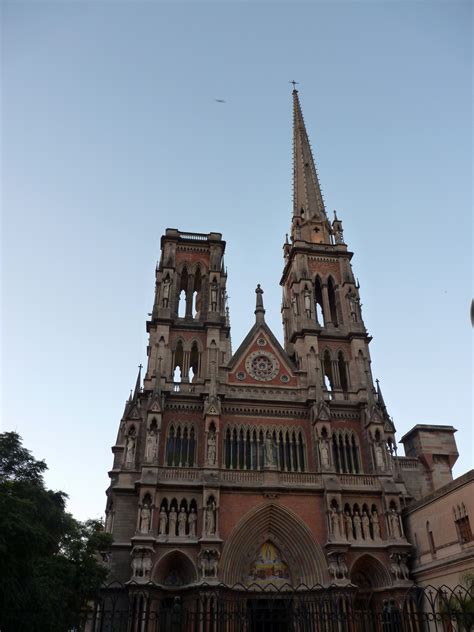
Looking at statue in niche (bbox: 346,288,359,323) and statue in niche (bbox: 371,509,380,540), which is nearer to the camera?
statue in niche (bbox: 371,509,380,540)

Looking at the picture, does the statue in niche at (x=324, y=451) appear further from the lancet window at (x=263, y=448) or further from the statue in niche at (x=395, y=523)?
the statue in niche at (x=395, y=523)

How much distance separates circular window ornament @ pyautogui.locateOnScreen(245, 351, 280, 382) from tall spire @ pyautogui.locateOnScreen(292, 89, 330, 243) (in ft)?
39.9

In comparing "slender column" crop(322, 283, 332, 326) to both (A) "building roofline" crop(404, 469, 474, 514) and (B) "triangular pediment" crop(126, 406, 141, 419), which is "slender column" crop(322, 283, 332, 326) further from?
(B) "triangular pediment" crop(126, 406, 141, 419)

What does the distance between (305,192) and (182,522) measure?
30.2 meters

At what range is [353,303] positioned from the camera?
127 feet

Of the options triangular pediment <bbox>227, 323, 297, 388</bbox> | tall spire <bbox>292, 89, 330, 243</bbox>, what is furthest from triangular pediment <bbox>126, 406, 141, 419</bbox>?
tall spire <bbox>292, 89, 330, 243</bbox>

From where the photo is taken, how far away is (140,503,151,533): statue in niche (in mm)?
27328

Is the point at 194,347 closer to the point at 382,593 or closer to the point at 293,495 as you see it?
the point at 293,495

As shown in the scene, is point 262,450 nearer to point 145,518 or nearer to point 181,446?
point 181,446

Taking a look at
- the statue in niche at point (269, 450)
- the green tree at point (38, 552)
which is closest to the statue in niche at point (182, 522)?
the green tree at point (38, 552)

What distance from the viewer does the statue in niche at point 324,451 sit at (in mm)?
30927

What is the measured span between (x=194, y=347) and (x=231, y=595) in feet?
50.6

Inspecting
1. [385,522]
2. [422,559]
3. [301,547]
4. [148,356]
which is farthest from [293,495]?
[148,356]

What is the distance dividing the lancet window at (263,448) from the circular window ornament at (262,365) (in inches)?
146
